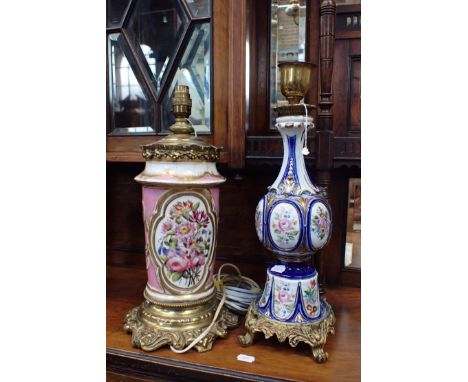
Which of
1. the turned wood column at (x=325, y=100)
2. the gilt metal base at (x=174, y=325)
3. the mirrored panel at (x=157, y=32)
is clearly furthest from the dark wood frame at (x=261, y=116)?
the gilt metal base at (x=174, y=325)

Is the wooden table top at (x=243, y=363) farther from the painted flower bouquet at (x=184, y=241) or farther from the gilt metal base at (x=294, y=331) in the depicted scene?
the painted flower bouquet at (x=184, y=241)

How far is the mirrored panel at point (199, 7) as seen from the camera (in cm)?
77

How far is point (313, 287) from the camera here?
608 mm

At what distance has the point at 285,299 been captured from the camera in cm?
60

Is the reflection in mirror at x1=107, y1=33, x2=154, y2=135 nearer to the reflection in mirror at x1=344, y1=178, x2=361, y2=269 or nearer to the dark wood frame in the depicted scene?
the dark wood frame

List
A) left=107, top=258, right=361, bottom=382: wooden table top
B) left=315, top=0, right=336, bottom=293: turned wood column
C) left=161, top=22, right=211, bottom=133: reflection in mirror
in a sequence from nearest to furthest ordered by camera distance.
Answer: left=107, top=258, right=361, bottom=382: wooden table top, left=315, top=0, right=336, bottom=293: turned wood column, left=161, top=22, right=211, bottom=133: reflection in mirror

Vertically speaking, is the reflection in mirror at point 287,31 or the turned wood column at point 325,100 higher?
the reflection in mirror at point 287,31

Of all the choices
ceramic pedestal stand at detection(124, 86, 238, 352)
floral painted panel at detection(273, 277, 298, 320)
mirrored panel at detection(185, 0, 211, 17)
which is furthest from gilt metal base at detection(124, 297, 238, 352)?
mirrored panel at detection(185, 0, 211, 17)

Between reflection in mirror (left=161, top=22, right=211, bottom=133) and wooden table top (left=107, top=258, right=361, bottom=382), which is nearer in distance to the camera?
wooden table top (left=107, top=258, right=361, bottom=382)

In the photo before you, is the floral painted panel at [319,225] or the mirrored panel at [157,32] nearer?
the floral painted panel at [319,225]

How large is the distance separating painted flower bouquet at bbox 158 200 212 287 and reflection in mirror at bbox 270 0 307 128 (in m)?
0.40

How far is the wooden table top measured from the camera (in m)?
0.54

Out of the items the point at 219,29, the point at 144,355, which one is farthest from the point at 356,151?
the point at 144,355

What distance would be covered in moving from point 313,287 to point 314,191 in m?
0.16
